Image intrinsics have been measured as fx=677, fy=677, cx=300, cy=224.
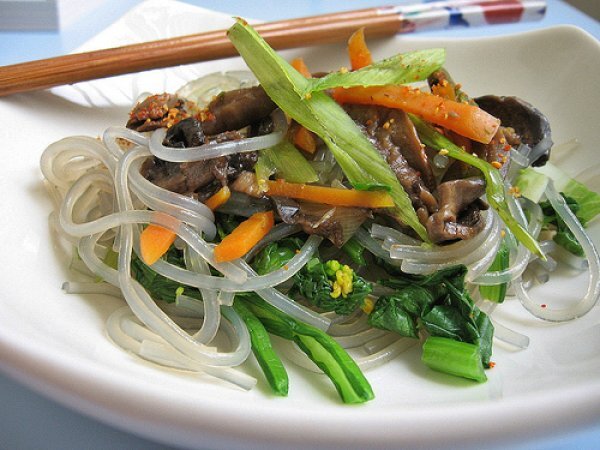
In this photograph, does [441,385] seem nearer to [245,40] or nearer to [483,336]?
[483,336]

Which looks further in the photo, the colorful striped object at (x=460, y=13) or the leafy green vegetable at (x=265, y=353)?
the colorful striped object at (x=460, y=13)

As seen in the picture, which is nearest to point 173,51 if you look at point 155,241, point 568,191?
point 155,241

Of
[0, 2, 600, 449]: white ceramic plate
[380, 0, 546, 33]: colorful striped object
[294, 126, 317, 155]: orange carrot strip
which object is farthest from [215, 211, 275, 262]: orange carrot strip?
[380, 0, 546, 33]: colorful striped object

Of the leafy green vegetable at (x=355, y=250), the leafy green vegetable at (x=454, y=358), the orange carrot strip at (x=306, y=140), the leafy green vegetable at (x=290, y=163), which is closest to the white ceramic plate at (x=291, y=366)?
the leafy green vegetable at (x=454, y=358)

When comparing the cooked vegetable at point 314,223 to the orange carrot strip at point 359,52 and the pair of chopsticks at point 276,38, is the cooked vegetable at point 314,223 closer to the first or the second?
the orange carrot strip at point 359,52

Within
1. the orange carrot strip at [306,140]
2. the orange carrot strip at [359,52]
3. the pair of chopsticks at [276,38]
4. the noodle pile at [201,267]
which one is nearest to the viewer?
the noodle pile at [201,267]

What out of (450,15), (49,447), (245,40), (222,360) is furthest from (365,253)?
(450,15)

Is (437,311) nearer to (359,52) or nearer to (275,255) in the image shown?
(275,255)
